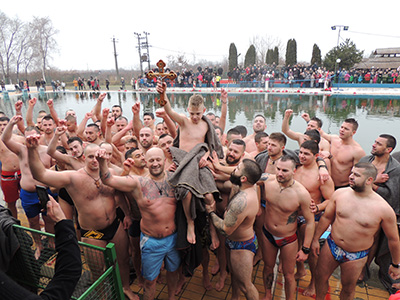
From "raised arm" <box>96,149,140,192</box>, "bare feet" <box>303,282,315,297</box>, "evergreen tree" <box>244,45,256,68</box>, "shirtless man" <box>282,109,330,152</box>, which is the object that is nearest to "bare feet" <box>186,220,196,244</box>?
"raised arm" <box>96,149,140,192</box>

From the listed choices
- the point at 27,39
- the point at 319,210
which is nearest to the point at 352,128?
the point at 319,210

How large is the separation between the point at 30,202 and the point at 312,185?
4.44m

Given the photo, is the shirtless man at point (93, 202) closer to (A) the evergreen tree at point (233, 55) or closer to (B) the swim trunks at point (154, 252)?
(B) the swim trunks at point (154, 252)

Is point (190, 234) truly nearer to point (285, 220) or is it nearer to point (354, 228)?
point (285, 220)

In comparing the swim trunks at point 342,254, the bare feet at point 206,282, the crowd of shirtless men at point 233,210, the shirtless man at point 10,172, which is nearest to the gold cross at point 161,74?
the crowd of shirtless men at point 233,210

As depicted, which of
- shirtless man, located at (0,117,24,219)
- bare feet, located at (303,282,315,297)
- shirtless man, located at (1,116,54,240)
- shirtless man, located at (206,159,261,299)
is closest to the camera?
shirtless man, located at (206,159,261,299)

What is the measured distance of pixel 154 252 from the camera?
2.99m

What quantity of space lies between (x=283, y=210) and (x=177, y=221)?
130cm

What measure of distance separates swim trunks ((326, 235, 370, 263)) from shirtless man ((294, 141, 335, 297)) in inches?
20.6

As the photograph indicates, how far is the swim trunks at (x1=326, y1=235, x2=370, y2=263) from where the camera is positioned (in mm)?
2881

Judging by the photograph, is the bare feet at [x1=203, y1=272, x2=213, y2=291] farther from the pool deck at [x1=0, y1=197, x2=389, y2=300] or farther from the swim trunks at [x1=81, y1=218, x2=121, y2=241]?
the swim trunks at [x1=81, y1=218, x2=121, y2=241]

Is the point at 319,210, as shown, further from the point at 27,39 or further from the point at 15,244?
→ the point at 27,39

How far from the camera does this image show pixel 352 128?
191 inches

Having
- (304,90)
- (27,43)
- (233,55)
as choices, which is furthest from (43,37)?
(304,90)
